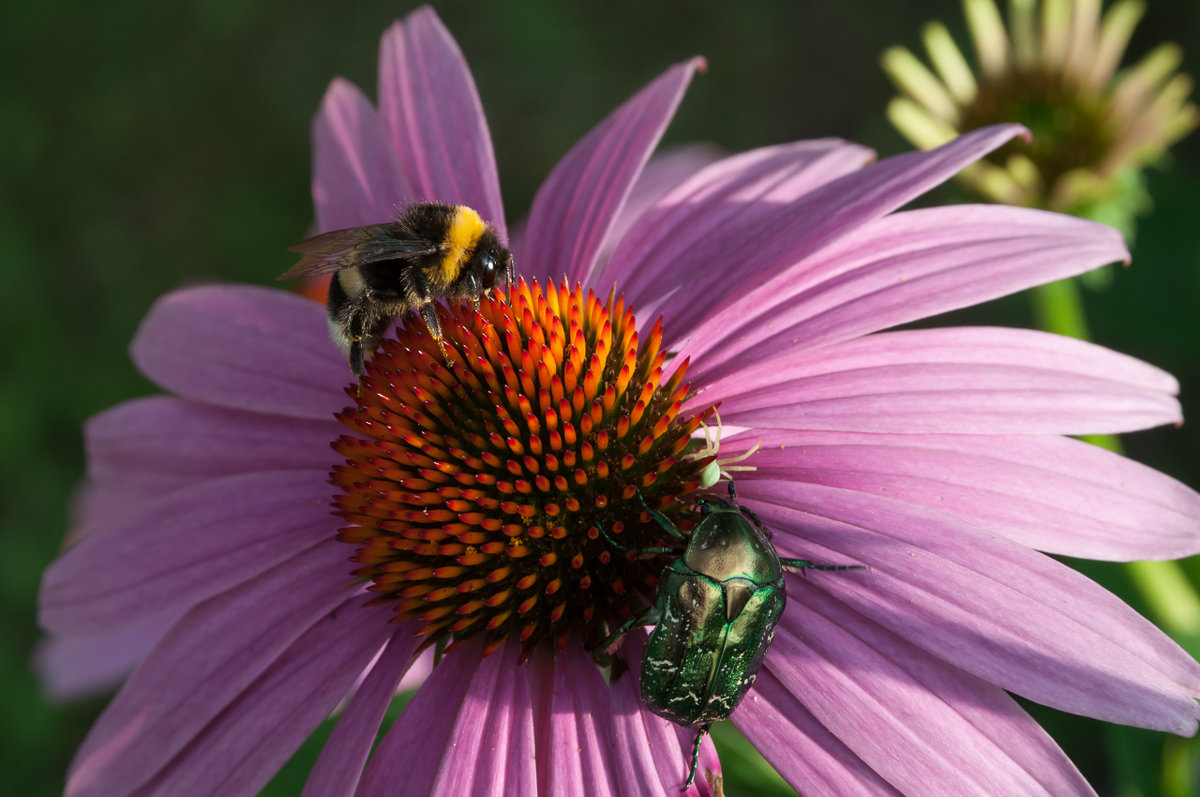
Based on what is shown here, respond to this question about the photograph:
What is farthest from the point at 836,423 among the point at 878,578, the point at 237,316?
the point at 237,316

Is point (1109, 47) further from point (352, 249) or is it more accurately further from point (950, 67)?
point (352, 249)

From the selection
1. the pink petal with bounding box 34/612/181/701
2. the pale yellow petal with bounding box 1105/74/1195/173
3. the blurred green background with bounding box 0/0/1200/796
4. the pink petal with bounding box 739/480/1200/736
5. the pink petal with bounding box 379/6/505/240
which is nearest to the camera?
the pink petal with bounding box 739/480/1200/736

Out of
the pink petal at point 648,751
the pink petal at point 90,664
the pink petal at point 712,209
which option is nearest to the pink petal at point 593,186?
the pink petal at point 712,209

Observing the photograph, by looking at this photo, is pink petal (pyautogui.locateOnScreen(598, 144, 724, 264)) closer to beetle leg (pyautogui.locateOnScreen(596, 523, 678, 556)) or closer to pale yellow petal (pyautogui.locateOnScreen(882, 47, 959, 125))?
pale yellow petal (pyautogui.locateOnScreen(882, 47, 959, 125))

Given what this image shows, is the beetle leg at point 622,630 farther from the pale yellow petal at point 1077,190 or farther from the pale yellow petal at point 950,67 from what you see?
the pale yellow petal at point 950,67

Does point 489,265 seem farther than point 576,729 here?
Yes

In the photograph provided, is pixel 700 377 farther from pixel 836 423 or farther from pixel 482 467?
pixel 482 467

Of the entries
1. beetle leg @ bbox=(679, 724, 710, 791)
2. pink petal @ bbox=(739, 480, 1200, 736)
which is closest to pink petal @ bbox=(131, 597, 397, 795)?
beetle leg @ bbox=(679, 724, 710, 791)

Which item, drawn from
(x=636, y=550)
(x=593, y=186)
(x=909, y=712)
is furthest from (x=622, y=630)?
(x=593, y=186)
